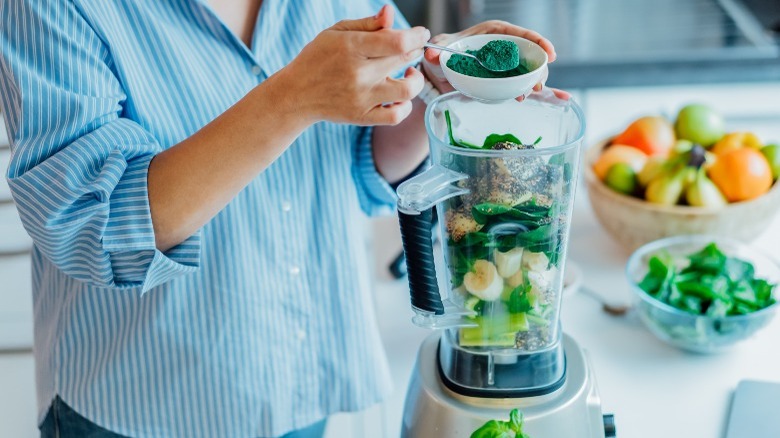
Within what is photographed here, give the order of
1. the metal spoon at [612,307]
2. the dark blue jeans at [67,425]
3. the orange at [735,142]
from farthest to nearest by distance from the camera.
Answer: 1. the orange at [735,142]
2. the metal spoon at [612,307]
3. the dark blue jeans at [67,425]

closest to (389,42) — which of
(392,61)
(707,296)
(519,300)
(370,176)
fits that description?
(392,61)

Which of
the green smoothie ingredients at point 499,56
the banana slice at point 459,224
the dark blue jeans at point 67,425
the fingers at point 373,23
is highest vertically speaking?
the fingers at point 373,23

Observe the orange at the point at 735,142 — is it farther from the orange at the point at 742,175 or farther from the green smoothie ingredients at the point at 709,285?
the green smoothie ingredients at the point at 709,285

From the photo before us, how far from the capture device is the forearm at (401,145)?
973 millimetres

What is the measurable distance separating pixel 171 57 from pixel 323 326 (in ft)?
1.15

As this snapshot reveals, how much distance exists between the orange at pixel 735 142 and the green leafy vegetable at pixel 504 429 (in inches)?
27.0

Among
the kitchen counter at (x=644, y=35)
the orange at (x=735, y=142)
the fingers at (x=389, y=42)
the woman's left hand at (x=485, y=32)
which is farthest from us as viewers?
the kitchen counter at (x=644, y=35)

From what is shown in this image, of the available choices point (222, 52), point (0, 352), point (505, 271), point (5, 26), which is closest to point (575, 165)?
point (505, 271)

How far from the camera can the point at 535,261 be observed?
0.73 meters

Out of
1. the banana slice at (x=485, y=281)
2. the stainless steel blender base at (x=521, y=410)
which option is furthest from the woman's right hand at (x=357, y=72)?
the stainless steel blender base at (x=521, y=410)

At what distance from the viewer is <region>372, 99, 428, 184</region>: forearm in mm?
973

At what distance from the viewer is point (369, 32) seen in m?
0.69

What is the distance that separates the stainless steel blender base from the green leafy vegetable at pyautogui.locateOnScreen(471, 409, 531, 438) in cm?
3

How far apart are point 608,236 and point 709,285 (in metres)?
0.31
